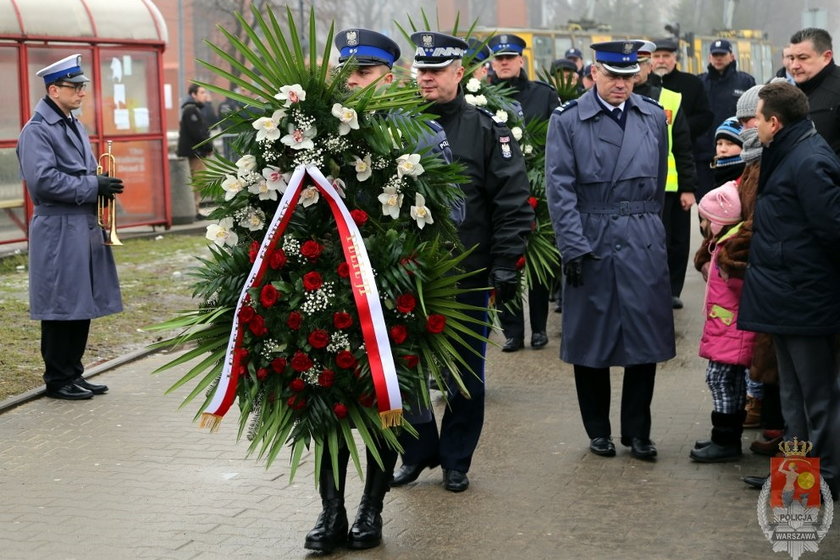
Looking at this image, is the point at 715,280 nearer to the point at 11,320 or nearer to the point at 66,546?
the point at 66,546

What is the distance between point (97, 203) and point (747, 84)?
7323mm

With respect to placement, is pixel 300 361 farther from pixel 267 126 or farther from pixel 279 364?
pixel 267 126

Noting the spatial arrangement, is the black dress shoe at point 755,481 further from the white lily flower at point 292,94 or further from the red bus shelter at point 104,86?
the red bus shelter at point 104,86

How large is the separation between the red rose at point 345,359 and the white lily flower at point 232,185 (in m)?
0.76

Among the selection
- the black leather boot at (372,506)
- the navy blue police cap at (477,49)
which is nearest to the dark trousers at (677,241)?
the navy blue police cap at (477,49)

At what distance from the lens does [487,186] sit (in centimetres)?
635

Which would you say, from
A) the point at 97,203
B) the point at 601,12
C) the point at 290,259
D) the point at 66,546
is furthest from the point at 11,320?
the point at 601,12

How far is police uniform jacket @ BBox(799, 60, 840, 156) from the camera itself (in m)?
7.70

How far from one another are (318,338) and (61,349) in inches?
154

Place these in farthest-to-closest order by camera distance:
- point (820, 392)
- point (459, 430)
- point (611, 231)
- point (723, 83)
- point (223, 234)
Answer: point (723, 83), point (611, 231), point (459, 430), point (820, 392), point (223, 234)

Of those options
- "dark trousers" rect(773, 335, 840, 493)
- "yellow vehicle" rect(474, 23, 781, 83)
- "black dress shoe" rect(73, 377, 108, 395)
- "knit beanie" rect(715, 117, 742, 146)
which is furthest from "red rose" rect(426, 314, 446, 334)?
"yellow vehicle" rect(474, 23, 781, 83)

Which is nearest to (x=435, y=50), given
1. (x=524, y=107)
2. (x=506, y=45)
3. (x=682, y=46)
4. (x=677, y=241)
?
(x=524, y=107)

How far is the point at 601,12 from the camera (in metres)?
30.1

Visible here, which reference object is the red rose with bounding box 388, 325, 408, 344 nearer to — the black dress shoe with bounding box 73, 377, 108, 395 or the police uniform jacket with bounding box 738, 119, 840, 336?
the police uniform jacket with bounding box 738, 119, 840, 336
